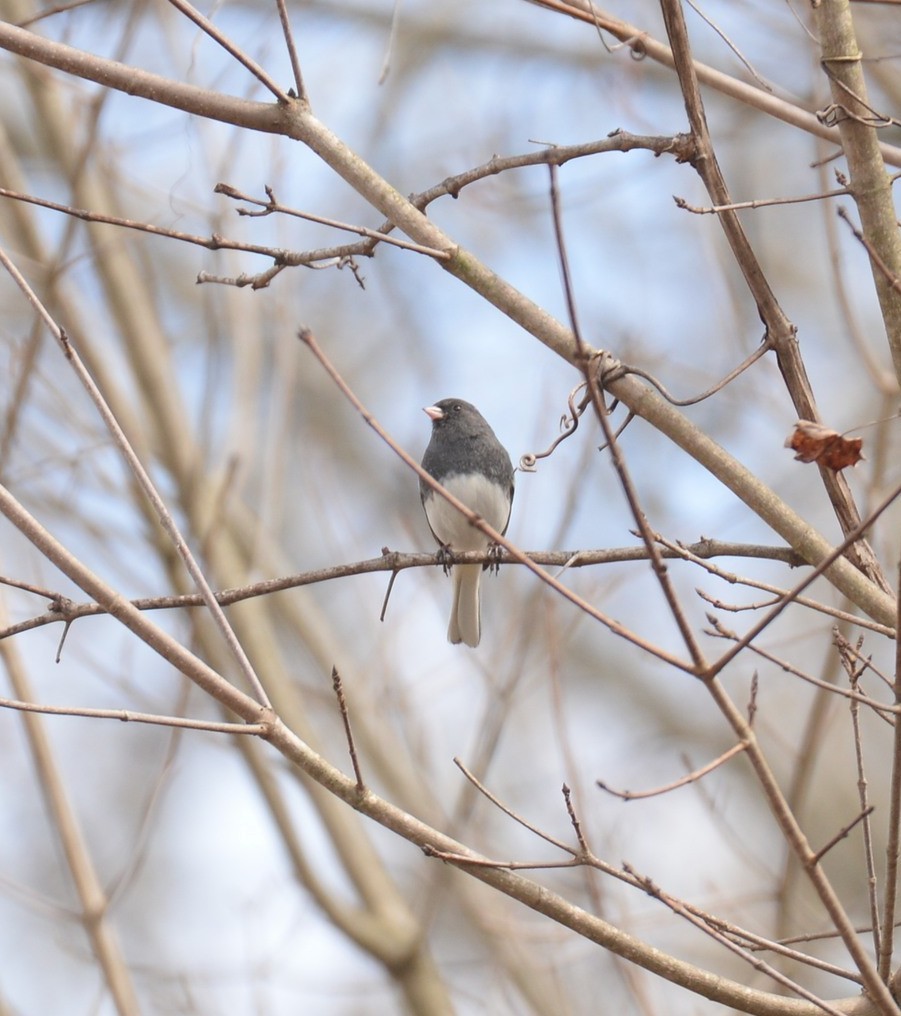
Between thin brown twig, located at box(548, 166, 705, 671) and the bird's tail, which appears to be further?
the bird's tail

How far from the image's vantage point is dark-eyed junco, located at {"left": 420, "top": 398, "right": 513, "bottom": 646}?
10.8 feet

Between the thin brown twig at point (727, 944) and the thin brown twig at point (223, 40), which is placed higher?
the thin brown twig at point (223, 40)

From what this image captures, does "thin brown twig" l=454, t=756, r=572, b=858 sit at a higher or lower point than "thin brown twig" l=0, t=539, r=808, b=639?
lower

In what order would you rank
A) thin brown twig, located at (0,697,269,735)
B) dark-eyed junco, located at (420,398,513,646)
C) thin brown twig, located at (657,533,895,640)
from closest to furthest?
thin brown twig, located at (0,697,269,735), thin brown twig, located at (657,533,895,640), dark-eyed junco, located at (420,398,513,646)

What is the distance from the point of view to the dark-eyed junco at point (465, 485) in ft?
10.8

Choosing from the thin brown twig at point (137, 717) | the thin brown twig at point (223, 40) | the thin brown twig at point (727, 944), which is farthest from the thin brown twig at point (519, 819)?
the thin brown twig at point (223, 40)

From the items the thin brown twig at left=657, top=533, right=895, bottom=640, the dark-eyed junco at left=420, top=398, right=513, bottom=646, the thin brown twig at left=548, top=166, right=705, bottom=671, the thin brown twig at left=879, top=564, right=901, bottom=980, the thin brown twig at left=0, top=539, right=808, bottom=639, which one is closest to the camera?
the thin brown twig at left=548, top=166, right=705, bottom=671

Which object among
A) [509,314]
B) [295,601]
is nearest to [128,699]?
[295,601]

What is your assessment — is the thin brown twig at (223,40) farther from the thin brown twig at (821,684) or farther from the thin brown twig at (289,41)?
the thin brown twig at (821,684)

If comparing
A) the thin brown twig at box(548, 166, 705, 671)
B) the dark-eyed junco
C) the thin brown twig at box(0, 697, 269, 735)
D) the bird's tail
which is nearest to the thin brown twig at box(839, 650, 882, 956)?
the thin brown twig at box(548, 166, 705, 671)

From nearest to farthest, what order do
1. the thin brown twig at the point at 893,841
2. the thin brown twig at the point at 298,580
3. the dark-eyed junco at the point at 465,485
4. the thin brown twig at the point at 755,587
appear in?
1. the thin brown twig at the point at 893,841
2. the thin brown twig at the point at 755,587
3. the thin brown twig at the point at 298,580
4. the dark-eyed junco at the point at 465,485

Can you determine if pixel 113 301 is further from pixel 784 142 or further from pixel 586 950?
pixel 784 142

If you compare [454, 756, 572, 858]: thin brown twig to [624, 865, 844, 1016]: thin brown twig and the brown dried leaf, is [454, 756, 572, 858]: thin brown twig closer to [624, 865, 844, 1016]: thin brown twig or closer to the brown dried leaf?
[624, 865, 844, 1016]: thin brown twig

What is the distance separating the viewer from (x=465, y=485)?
327 centimetres
